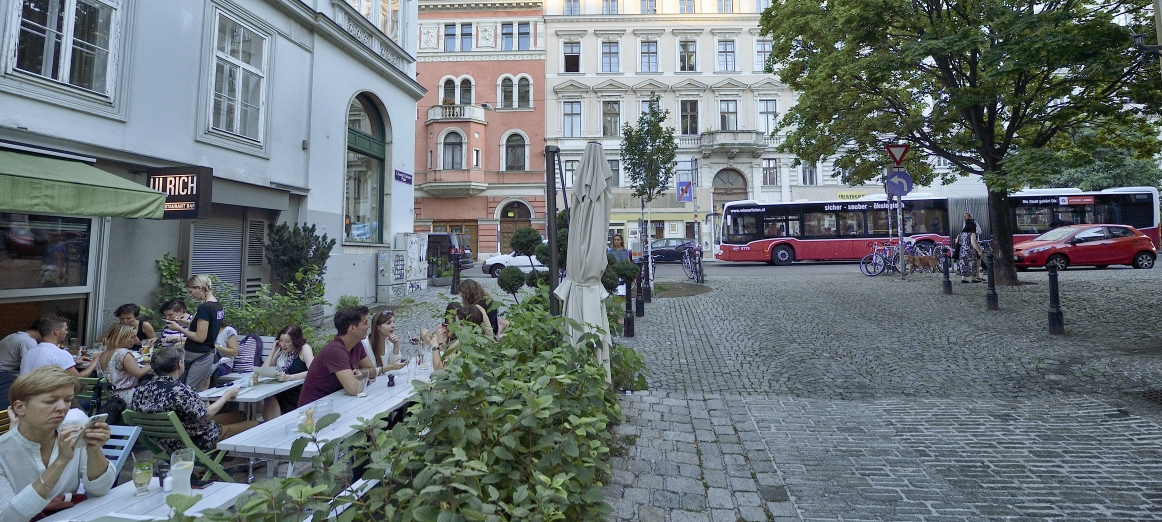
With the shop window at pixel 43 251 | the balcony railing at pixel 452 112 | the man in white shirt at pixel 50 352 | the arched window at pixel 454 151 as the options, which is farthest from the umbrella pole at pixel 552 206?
the balcony railing at pixel 452 112

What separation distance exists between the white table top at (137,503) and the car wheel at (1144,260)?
23.1 metres

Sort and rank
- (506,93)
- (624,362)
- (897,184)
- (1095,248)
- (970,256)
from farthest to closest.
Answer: (506,93), (1095,248), (970,256), (897,184), (624,362)

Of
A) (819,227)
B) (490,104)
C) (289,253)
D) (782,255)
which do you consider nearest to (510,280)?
(289,253)

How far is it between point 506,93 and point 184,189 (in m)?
29.4

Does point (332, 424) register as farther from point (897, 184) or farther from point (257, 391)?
point (897, 184)

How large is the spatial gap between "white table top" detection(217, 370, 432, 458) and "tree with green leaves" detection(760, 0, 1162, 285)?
9.90 m

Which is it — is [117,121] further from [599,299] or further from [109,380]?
[599,299]

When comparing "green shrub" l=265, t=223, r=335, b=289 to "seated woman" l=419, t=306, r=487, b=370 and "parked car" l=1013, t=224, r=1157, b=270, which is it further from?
"parked car" l=1013, t=224, r=1157, b=270

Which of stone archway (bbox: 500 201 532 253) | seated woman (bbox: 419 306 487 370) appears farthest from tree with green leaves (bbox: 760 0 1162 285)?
stone archway (bbox: 500 201 532 253)

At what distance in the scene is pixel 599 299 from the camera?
4.85m

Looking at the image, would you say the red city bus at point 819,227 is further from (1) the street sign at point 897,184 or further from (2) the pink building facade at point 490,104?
(2) the pink building facade at point 490,104

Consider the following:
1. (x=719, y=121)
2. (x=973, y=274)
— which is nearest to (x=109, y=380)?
(x=973, y=274)

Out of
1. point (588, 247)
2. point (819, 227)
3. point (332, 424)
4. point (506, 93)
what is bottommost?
point (332, 424)

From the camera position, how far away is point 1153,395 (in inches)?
208
